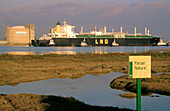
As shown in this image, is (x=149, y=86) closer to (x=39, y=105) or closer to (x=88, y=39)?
(x=39, y=105)

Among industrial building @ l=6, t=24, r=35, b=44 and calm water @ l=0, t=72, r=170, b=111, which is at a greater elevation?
industrial building @ l=6, t=24, r=35, b=44

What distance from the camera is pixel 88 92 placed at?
382 inches

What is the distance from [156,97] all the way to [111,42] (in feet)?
326

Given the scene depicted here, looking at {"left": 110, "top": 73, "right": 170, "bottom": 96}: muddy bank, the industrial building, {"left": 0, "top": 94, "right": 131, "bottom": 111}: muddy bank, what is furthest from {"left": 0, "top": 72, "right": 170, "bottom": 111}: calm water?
the industrial building

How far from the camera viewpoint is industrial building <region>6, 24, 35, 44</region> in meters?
176

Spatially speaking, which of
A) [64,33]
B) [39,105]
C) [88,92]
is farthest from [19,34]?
[39,105]

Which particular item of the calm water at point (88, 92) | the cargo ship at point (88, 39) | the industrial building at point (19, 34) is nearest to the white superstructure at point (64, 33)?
the cargo ship at point (88, 39)

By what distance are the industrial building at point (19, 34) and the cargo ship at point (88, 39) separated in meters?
69.0

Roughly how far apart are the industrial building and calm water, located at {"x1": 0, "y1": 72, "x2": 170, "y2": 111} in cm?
16740

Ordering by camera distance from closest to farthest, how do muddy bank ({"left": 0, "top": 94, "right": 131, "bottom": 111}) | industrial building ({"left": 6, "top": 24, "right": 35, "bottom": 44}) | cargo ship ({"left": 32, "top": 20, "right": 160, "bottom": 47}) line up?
muddy bank ({"left": 0, "top": 94, "right": 131, "bottom": 111})
cargo ship ({"left": 32, "top": 20, "right": 160, "bottom": 47})
industrial building ({"left": 6, "top": 24, "right": 35, "bottom": 44})

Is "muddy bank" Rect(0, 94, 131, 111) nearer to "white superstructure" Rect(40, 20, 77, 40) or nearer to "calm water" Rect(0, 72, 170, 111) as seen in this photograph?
"calm water" Rect(0, 72, 170, 111)

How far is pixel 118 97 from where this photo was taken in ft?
28.5

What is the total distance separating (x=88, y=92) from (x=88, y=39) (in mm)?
94363

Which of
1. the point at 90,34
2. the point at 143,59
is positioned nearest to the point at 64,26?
the point at 90,34
